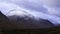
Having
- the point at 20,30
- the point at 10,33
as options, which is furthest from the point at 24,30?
the point at 10,33

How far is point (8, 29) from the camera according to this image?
333 inches

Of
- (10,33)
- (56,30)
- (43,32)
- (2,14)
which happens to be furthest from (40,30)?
(2,14)

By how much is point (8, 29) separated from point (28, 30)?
1.07 meters

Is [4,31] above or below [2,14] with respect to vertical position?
below

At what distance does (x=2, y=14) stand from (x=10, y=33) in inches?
394

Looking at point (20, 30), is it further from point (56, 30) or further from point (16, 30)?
point (56, 30)

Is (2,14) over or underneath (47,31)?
over

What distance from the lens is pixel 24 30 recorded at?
8352 millimetres

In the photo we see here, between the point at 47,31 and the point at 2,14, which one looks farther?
the point at 2,14

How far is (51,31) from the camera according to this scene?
8.45 m

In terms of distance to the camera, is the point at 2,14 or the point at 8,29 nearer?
the point at 8,29

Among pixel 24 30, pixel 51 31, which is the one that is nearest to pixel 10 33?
pixel 24 30

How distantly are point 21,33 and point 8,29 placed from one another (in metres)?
0.73

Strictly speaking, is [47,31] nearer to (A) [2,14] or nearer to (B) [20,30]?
(B) [20,30]
